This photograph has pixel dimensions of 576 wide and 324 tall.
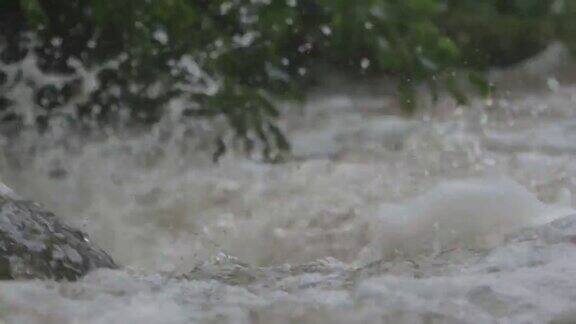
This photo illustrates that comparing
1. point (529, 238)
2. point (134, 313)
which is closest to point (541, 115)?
point (529, 238)

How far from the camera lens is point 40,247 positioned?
99.3 inches

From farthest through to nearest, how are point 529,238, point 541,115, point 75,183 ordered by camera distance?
point 541,115
point 75,183
point 529,238

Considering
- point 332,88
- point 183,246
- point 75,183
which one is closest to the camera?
point 183,246

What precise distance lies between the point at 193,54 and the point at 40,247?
161 cm

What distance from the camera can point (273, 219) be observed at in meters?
3.59

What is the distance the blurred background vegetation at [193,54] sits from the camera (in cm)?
393

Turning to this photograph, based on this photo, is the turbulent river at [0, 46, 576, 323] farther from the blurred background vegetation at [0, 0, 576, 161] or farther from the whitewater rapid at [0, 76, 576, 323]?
the blurred background vegetation at [0, 0, 576, 161]

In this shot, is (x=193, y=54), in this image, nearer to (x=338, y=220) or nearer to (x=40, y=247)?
(x=338, y=220)

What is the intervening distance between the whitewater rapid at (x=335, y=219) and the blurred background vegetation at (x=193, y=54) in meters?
0.13

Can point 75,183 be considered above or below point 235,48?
below

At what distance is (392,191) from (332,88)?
1.79 metres

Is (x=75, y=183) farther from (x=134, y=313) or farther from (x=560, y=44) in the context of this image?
(x=560, y=44)

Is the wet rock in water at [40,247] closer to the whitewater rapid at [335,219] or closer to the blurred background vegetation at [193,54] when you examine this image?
the whitewater rapid at [335,219]

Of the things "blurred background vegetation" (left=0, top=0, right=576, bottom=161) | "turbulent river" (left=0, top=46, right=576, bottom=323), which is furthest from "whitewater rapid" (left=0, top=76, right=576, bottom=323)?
"blurred background vegetation" (left=0, top=0, right=576, bottom=161)
